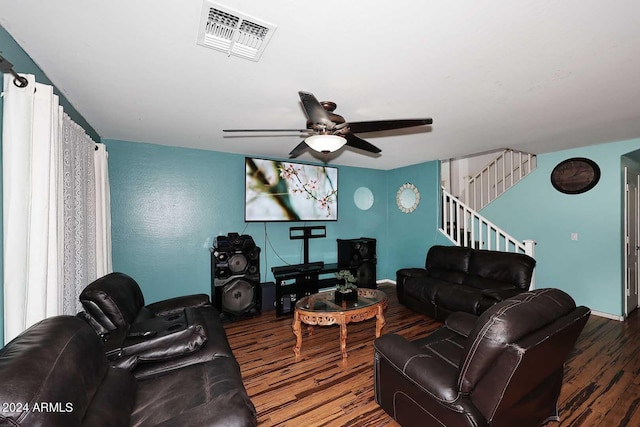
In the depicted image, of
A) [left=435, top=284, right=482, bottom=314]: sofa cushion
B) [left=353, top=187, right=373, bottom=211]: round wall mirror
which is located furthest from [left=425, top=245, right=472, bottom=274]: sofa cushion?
[left=353, top=187, right=373, bottom=211]: round wall mirror

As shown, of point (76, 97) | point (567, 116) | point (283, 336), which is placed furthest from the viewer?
point (283, 336)

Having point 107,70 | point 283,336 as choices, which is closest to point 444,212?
point 283,336

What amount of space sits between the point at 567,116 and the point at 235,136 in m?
3.61

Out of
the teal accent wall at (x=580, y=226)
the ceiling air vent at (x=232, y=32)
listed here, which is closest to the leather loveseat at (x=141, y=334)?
the ceiling air vent at (x=232, y=32)

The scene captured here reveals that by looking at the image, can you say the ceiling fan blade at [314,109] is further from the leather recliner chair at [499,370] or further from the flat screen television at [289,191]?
the flat screen television at [289,191]

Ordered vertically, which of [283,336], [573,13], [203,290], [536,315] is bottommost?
[283,336]

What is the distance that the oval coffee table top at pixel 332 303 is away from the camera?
274 cm

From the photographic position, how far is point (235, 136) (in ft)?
10.5

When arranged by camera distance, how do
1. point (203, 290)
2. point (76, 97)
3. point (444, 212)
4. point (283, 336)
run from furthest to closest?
point (444, 212) → point (203, 290) → point (283, 336) → point (76, 97)

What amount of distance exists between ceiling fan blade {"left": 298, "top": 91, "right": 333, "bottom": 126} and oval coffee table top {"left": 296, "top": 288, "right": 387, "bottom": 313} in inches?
73.0

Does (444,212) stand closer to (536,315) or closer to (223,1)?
(536,315)

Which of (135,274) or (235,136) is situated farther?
(135,274)

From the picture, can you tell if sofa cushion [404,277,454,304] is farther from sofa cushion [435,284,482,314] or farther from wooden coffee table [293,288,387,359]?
wooden coffee table [293,288,387,359]

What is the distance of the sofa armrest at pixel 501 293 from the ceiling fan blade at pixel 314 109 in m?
2.69
